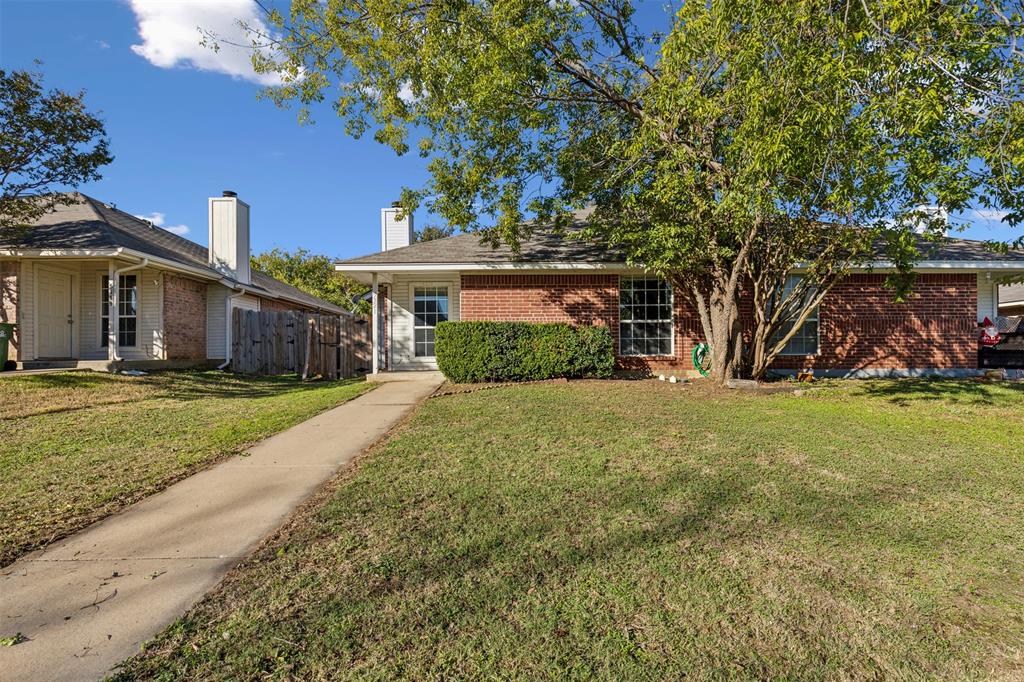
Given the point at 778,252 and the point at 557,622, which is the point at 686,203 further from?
the point at 557,622

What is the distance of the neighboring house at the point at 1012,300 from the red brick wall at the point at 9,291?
101 ft

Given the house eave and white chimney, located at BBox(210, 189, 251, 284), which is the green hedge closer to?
the house eave

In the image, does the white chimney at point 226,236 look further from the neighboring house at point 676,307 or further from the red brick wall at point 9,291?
the neighboring house at point 676,307

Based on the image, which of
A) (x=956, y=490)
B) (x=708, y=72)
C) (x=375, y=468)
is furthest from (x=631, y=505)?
(x=708, y=72)

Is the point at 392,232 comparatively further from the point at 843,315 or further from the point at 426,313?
the point at 843,315

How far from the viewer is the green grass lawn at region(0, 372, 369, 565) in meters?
3.98

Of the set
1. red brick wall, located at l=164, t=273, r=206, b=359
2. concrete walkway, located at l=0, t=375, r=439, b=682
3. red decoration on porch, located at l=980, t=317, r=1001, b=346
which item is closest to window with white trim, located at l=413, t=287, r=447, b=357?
red brick wall, located at l=164, t=273, r=206, b=359

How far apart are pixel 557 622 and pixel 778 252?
9.00 meters

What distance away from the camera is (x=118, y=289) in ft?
42.8

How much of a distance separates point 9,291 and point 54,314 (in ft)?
3.47

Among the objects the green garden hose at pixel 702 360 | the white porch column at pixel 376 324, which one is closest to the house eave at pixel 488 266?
the white porch column at pixel 376 324

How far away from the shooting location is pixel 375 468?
4867mm

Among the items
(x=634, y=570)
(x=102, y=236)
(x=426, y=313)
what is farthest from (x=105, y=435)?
(x=102, y=236)

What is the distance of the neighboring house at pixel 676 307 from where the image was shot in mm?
12352
